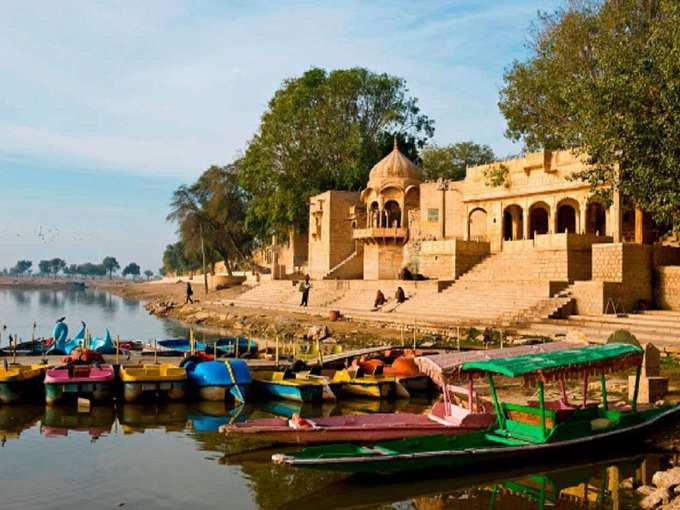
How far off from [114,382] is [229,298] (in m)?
33.6

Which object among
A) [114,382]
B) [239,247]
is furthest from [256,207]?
[114,382]

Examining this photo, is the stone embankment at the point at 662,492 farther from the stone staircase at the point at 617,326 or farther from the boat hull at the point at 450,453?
the stone staircase at the point at 617,326

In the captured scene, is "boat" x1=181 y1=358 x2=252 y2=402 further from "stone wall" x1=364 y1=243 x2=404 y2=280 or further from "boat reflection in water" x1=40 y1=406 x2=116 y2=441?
"stone wall" x1=364 y1=243 x2=404 y2=280

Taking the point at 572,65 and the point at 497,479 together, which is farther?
the point at 572,65

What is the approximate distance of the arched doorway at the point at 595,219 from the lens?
33.0m

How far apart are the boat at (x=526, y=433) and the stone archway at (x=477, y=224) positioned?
24.8 m

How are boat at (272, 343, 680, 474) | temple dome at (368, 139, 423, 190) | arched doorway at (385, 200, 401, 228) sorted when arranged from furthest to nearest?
1. arched doorway at (385, 200, 401, 228)
2. temple dome at (368, 139, 423, 190)
3. boat at (272, 343, 680, 474)

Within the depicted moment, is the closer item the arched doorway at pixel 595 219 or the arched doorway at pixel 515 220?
the arched doorway at pixel 595 219

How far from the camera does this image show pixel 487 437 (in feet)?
36.1

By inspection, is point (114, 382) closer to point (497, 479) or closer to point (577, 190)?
point (497, 479)

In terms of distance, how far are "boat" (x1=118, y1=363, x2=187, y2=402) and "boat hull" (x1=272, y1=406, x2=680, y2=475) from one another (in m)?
7.24

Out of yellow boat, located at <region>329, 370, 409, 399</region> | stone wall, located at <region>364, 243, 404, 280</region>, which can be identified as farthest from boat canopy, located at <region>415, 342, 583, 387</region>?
stone wall, located at <region>364, 243, 404, 280</region>

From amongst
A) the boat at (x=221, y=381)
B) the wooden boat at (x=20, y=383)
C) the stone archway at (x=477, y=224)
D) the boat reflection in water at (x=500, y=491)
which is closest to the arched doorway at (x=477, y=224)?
the stone archway at (x=477, y=224)

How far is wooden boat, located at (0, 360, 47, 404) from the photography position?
16359mm
